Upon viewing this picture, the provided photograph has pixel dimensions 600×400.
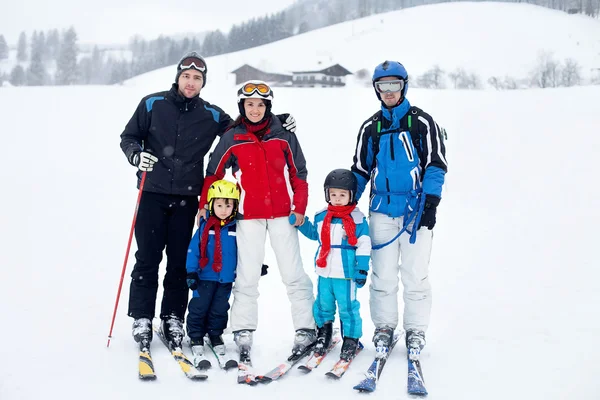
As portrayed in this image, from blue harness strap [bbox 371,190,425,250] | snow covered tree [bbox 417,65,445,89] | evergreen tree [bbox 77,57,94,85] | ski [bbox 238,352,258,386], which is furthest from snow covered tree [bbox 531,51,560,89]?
evergreen tree [bbox 77,57,94,85]

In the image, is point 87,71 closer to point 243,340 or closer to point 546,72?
point 546,72

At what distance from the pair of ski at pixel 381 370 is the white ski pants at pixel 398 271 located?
270 millimetres

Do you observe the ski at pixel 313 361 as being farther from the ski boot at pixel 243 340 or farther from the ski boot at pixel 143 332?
the ski boot at pixel 143 332

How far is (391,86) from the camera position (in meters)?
3.99

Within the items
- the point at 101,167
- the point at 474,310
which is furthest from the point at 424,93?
the point at 474,310

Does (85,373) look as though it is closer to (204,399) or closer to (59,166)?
(204,399)

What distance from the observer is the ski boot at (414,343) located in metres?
3.82

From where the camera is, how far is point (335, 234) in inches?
156

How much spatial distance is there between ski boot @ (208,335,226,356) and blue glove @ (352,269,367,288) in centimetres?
120

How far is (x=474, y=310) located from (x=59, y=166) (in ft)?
40.5

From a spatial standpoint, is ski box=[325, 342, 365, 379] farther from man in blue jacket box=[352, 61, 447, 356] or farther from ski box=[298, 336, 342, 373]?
man in blue jacket box=[352, 61, 447, 356]

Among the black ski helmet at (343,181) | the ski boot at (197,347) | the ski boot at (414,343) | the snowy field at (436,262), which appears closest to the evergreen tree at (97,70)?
the snowy field at (436,262)

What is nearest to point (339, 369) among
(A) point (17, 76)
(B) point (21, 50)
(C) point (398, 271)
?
(C) point (398, 271)

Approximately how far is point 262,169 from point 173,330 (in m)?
1.50
